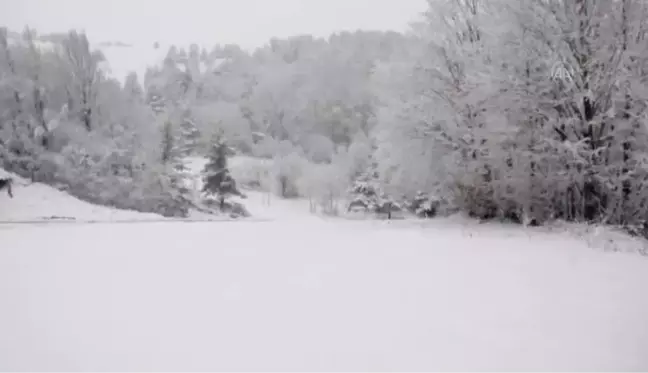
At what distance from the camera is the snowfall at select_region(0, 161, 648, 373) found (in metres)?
3.05

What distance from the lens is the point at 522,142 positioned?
402 inches

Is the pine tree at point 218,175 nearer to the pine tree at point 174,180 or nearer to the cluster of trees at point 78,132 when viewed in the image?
the pine tree at point 174,180

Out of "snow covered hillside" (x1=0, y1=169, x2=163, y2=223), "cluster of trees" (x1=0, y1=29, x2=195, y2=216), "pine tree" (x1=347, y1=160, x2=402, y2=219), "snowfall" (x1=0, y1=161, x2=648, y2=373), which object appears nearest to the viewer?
"snowfall" (x1=0, y1=161, x2=648, y2=373)

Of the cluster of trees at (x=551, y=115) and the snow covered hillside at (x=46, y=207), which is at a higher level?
the cluster of trees at (x=551, y=115)

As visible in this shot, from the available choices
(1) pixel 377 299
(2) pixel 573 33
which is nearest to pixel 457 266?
(1) pixel 377 299

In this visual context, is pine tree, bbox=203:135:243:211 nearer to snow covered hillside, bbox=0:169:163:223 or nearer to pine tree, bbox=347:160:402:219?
pine tree, bbox=347:160:402:219

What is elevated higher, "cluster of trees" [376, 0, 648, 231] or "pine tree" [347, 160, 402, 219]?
"cluster of trees" [376, 0, 648, 231]

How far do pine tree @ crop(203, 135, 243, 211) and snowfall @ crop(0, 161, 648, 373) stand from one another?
2424 cm

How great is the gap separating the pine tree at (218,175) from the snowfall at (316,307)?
24235mm

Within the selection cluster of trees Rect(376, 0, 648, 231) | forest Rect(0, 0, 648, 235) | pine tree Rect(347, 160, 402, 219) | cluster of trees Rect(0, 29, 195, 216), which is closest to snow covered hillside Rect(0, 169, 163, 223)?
cluster of trees Rect(0, 29, 195, 216)

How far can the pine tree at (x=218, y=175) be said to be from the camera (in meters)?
30.7

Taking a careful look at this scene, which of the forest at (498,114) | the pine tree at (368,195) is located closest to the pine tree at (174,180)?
the forest at (498,114)

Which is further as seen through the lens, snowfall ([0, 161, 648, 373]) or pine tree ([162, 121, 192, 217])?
pine tree ([162, 121, 192, 217])

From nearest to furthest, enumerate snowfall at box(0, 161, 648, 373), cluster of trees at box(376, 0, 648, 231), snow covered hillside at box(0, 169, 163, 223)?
snowfall at box(0, 161, 648, 373)
cluster of trees at box(376, 0, 648, 231)
snow covered hillside at box(0, 169, 163, 223)
